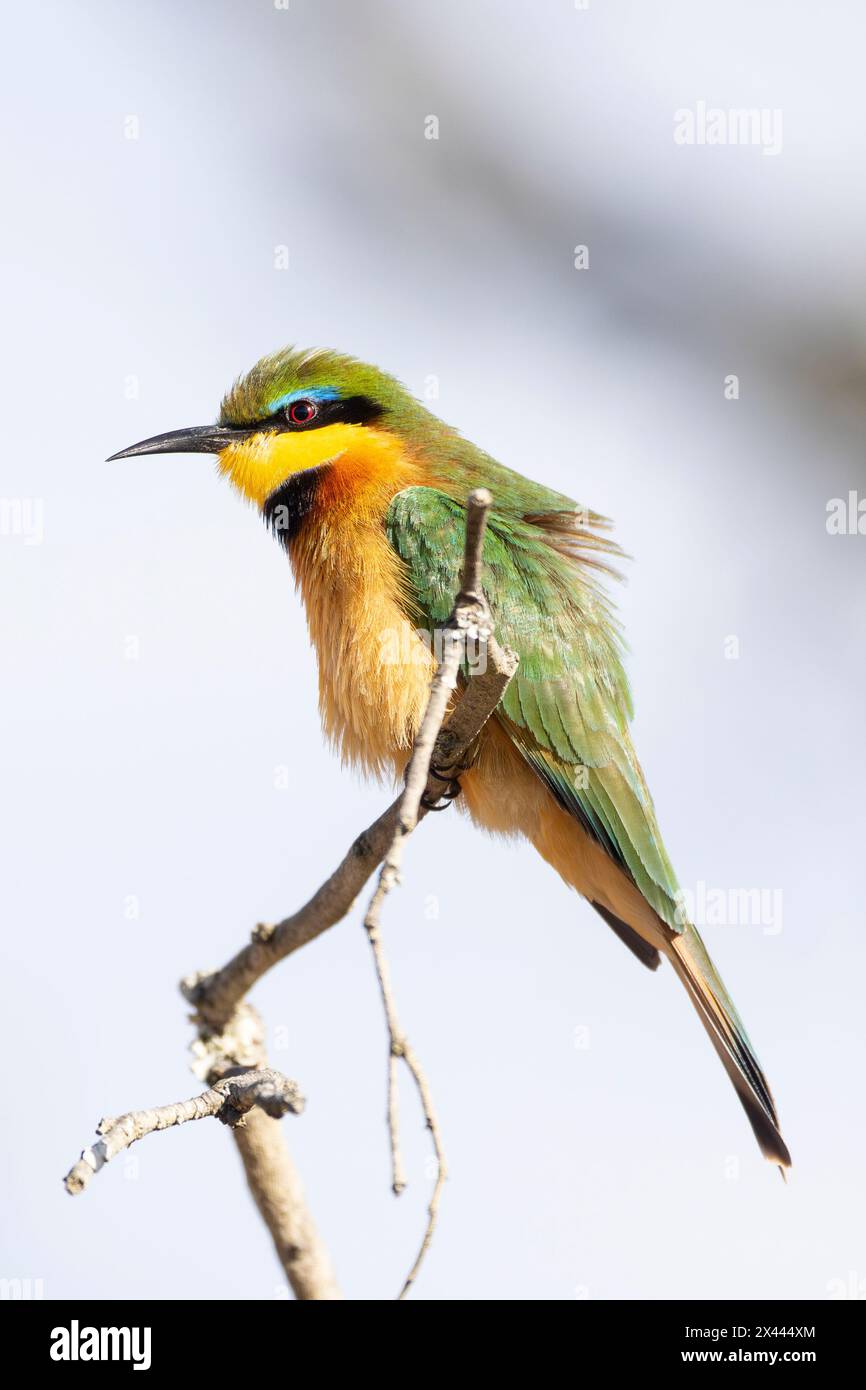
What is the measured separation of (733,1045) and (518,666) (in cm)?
107

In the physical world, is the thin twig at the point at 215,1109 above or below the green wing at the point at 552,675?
below

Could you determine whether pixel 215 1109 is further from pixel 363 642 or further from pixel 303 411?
pixel 303 411

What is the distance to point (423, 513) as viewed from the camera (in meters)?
3.29

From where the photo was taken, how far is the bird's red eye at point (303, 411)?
382 centimetres

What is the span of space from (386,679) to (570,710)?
1.54 feet

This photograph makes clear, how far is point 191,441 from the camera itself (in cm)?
391

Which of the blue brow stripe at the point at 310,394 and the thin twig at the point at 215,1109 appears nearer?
the thin twig at the point at 215,1109

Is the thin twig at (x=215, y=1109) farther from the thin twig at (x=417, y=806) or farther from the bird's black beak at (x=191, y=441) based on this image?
the bird's black beak at (x=191, y=441)

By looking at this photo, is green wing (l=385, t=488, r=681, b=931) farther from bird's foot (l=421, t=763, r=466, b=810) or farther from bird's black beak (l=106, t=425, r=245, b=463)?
bird's black beak (l=106, t=425, r=245, b=463)

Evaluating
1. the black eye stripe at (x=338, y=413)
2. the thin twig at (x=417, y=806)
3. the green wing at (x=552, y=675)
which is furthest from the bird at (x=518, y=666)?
the thin twig at (x=417, y=806)

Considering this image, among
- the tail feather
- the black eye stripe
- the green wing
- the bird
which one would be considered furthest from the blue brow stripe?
the tail feather

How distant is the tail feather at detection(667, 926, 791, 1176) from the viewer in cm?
318

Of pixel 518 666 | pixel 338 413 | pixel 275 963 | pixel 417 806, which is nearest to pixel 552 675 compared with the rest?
pixel 518 666

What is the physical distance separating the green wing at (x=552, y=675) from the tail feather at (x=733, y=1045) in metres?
0.12
